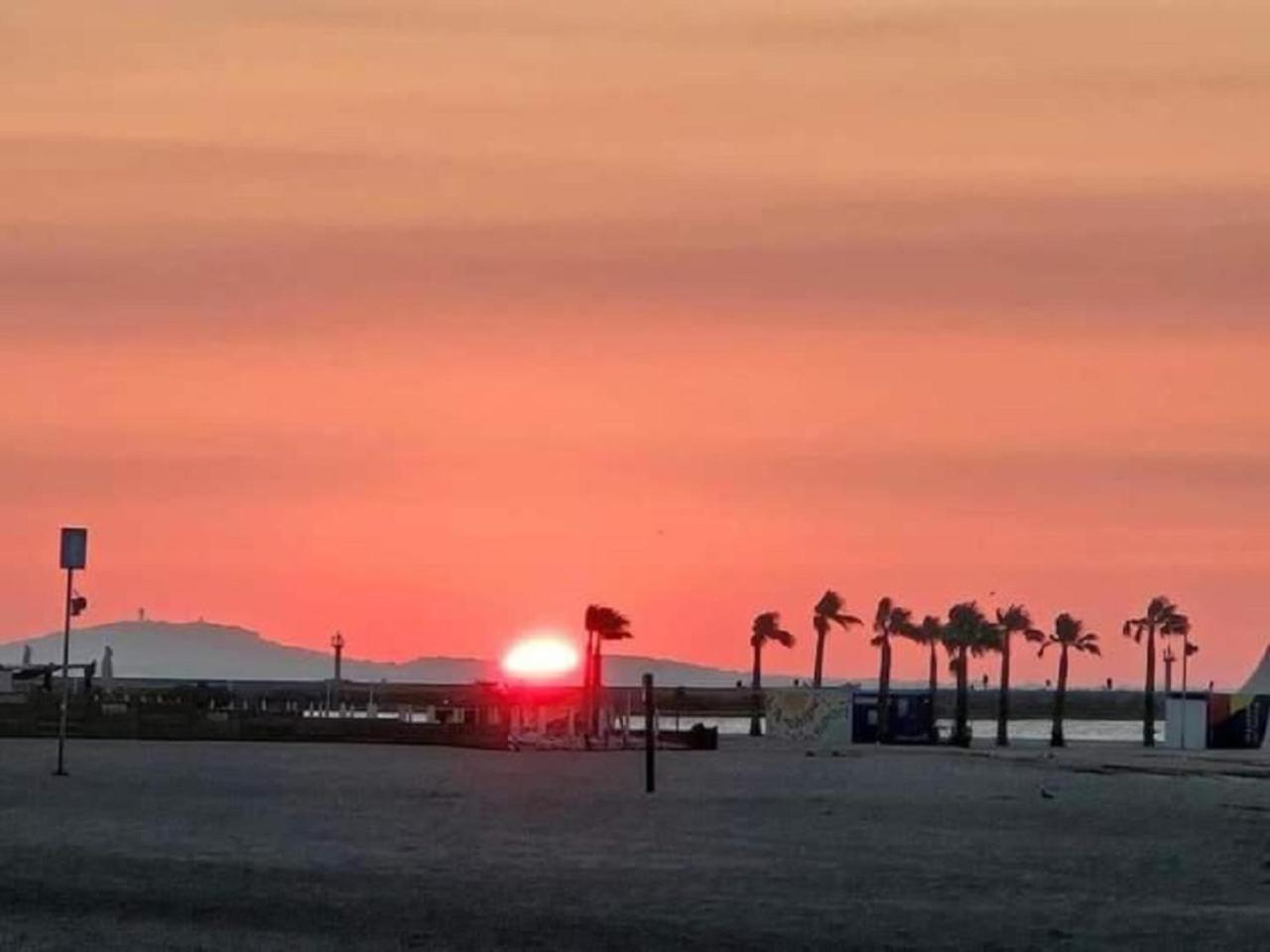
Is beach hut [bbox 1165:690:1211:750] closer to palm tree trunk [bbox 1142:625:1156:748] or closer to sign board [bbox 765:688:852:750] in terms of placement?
palm tree trunk [bbox 1142:625:1156:748]

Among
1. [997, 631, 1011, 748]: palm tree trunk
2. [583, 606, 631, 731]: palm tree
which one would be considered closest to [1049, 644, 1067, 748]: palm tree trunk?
[997, 631, 1011, 748]: palm tree trunk

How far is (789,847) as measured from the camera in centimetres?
2659

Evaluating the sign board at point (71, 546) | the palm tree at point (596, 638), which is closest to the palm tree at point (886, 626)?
the palm tree at point (596, 638)

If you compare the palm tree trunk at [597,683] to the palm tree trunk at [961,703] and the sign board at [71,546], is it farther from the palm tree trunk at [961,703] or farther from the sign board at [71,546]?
the sign board at [71,546]

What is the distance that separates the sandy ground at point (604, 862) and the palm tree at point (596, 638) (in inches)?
866

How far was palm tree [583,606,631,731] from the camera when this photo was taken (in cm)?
6644

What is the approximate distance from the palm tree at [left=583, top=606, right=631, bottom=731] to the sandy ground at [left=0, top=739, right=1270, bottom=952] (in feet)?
72.2

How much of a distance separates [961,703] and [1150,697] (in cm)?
932

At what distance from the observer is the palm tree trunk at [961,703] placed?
86512 millimetres

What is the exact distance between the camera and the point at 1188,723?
90.9 m

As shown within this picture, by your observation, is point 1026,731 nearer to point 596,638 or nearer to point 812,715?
point 812,715

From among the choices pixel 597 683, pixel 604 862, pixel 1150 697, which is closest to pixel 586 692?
pixel 597 683

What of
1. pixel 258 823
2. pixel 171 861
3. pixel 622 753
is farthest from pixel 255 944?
pixel 622 753

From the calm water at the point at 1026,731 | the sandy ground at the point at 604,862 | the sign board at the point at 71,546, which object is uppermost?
the sign board at the point at 71,546
